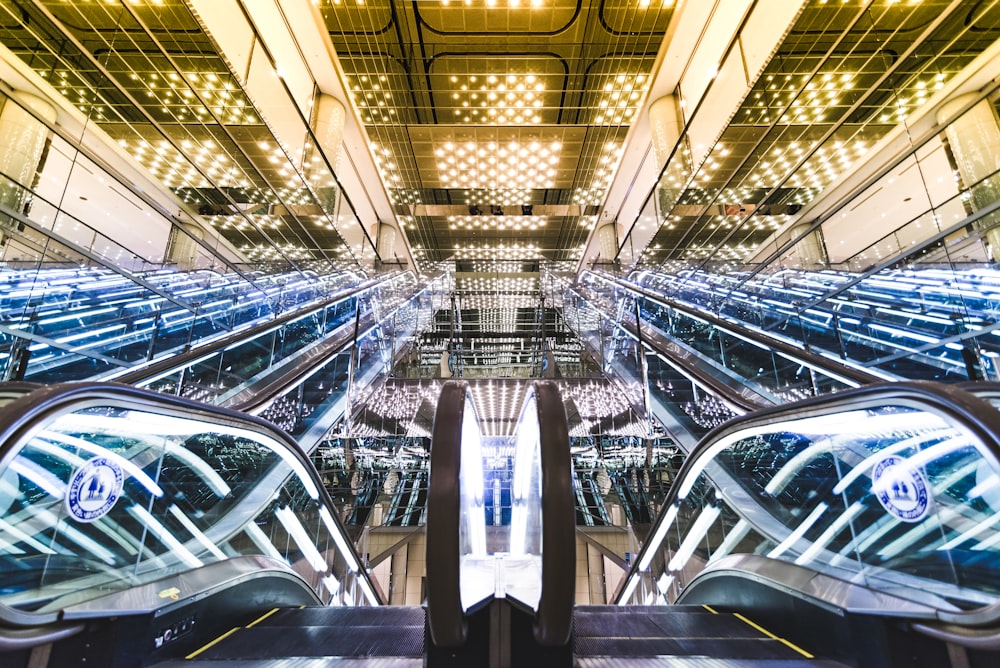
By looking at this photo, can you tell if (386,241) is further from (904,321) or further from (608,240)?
(904,321)

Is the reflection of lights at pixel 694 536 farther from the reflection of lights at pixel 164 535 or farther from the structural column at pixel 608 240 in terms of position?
the structural column at pixel 608 240

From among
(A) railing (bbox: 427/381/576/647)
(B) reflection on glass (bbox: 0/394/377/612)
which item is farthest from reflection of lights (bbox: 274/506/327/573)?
(A) railing (bbox: 427/381/576/647)

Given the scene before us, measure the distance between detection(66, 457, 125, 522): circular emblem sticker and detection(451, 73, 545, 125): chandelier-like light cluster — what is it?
10115 millimetres

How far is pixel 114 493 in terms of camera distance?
2.06 metres

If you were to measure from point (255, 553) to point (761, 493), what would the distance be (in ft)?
12.4

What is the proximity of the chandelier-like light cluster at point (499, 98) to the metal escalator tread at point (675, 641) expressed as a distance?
10186 millimetres

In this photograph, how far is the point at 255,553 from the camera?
316cm

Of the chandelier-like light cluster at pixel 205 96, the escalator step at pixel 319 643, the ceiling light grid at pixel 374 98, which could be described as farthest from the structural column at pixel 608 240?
the escalator step at pixel 319 643

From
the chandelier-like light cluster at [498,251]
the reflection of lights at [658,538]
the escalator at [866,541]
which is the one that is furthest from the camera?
the chandelier-like light cluster at [498,251]

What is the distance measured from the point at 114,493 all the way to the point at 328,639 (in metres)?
1.25

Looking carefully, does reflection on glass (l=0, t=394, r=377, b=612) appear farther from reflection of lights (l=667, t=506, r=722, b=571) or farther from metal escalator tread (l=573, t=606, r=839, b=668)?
reflection of lights (l=667, t=506, r=722, b=571)

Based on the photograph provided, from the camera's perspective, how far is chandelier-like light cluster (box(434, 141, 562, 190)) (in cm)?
1208

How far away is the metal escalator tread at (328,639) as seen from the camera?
1991 mm

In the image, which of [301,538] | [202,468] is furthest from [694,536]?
[202,468]
